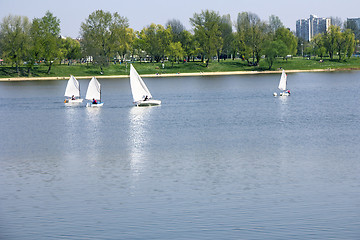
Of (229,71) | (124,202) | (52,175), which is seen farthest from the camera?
(229,71)

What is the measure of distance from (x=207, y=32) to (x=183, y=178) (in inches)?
5868

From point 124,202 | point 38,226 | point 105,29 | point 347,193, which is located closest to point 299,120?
point 347,193

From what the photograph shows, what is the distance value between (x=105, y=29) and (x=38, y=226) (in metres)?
150

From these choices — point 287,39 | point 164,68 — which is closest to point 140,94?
point 164,68

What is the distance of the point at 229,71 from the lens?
602ft

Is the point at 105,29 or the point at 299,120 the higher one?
the point at 105,29

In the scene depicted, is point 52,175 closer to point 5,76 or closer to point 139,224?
point 139,224

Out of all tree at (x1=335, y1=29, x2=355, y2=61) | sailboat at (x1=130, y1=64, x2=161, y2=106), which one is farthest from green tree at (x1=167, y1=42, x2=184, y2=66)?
sailboat at (x1=130, y1=64, x2=161, y2=106)

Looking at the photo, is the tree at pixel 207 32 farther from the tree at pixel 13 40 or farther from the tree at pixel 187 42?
the tree at pixel 13 40

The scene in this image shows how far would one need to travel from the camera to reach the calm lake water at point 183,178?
21.7 meters

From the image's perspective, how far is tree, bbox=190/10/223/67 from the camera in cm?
17388

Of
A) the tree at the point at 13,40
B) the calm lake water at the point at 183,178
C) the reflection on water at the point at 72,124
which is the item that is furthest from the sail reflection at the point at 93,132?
the tree at the point at 13,40

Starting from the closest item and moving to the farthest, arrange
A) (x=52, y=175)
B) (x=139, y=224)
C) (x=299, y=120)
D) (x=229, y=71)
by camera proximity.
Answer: (x=139, y=224)
(x=52, y=175)
(x=299, y=120)
(x=229, y=71)

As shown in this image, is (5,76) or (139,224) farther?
(5,76)
